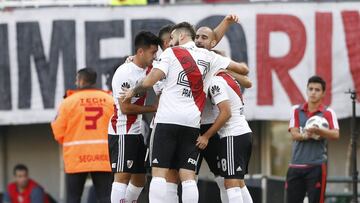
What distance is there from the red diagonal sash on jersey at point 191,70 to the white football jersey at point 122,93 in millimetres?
773

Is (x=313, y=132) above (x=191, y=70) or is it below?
below

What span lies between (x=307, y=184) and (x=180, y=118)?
9.24 feet

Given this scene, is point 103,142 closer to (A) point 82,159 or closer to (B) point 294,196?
(A) point 82,159

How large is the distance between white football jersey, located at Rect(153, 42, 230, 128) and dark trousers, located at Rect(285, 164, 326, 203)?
2523 mm

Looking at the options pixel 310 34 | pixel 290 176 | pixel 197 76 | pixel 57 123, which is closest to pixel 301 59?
pixel 310 34

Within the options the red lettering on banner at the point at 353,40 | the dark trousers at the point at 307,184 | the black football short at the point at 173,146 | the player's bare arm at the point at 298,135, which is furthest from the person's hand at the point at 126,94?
the red lettering on banner at the point at 353,40

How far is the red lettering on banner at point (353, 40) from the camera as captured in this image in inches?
651

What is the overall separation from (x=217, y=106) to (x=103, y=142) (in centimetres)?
244

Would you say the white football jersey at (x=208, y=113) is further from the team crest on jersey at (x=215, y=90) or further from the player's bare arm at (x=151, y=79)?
the player's bare arm at (x=151, y=79)

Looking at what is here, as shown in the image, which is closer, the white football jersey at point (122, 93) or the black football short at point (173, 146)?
the black football short at point (173, 146)

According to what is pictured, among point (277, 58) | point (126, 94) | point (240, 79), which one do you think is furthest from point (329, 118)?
point (277, 58)

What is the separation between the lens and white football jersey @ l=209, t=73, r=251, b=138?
11.8 m

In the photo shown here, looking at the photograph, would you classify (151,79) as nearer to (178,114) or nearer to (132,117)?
(178,114)

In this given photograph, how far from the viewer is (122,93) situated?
1215cm
